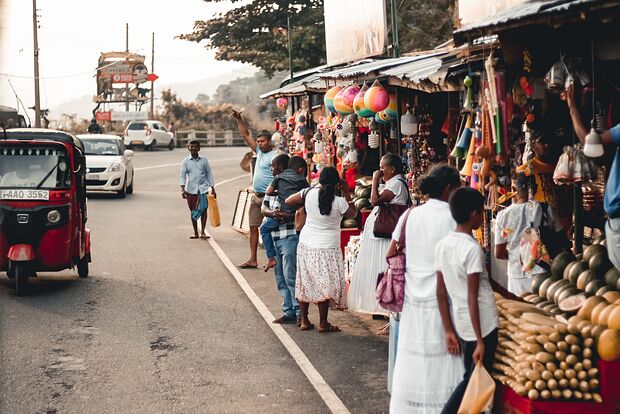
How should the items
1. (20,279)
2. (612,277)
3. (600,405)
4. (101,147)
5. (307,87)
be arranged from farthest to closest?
(101,147), (307,87), (20,279), (612,277), (600,405)

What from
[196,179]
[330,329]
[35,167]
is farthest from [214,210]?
[330,329]

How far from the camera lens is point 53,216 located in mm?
12695

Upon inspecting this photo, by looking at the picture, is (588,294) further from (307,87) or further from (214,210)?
(214,210)

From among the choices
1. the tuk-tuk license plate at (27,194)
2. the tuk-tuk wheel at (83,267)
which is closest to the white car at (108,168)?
the tuk-tuk wheel at (83,267)

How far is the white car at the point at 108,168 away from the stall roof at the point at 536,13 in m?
20.5

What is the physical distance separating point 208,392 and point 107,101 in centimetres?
6808

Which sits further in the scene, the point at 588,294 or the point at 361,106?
the point at 361,106

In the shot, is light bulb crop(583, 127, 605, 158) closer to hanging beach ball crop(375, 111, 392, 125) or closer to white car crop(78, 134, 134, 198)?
hanging beach ball crop(375, 111, 392, 125)

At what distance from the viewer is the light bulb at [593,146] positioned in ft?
21.6

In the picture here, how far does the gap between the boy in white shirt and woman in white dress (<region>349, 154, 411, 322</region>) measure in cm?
379

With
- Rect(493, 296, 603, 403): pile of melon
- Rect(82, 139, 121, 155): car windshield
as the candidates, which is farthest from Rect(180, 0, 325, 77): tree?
Rect(493, 296, 603, 403): pile of melon

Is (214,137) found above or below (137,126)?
below

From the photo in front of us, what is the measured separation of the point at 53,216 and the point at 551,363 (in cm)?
816

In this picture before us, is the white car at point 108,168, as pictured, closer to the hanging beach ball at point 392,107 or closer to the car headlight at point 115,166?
the car headlight at point 115,166
